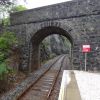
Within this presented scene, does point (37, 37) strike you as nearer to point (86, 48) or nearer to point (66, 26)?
point (66, 26)

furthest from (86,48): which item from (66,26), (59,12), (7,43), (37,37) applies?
(7,43)

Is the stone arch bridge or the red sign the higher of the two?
the stone arch bridge

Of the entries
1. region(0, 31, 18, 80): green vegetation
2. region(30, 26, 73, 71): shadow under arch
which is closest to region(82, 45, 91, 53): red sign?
region(30, 26, 73, 71): shadow under arch

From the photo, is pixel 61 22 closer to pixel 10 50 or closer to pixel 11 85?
pixel 10 50

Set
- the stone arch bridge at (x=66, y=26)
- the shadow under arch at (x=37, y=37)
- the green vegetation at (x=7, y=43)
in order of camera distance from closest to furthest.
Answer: the stone arch bridge at (x=66, y=26) → the green vegetation at (x=7, y=43) → the shadow under arch at (x=37, y=37)

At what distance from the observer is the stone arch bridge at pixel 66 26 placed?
14.0m

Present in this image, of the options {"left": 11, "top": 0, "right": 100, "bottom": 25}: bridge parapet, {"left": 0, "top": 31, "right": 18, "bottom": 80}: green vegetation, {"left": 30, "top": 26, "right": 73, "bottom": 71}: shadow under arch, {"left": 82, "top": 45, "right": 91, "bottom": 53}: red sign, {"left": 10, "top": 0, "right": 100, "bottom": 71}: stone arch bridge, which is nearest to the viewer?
{"left": 82, "top": 45, "right": 91, "bottom": 53}: red sign

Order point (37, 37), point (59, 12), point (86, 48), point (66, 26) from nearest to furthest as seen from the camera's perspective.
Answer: point (86, 48) → point (66, 26) → point (59, 12) → point (37, 37)

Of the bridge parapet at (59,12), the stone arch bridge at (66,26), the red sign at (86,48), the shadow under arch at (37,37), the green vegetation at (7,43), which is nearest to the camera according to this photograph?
the red sign at (86,48)

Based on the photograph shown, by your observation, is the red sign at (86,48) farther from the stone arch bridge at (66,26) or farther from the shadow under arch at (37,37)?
the shadow under arch at (37,37)

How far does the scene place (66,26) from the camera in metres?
15.2

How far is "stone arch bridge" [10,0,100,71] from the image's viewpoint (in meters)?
14.0

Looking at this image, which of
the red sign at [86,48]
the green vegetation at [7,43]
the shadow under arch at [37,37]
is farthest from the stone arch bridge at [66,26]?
the green vegetation at [7,43]

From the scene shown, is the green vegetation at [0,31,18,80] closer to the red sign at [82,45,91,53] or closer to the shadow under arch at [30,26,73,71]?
the shadow under arch at [30,26,73,71]
